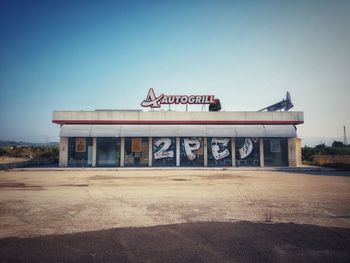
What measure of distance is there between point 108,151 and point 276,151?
67.2 feet

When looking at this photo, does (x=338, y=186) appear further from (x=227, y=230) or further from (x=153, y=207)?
(x=153, y=207)

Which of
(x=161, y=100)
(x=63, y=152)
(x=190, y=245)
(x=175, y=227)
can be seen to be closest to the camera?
(x=190, y=245)

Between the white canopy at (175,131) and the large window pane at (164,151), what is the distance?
1186 millimetres

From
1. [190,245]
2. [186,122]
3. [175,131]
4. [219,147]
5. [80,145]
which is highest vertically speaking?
[186,122]

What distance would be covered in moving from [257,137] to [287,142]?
3762mm

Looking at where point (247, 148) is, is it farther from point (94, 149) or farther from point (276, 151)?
point (94, 149)

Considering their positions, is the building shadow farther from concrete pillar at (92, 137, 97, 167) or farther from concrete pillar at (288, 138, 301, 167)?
concrete pillar at (288, 138, 301, 167)

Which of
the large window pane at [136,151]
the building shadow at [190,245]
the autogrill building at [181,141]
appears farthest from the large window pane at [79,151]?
the building shadow at [190,245]

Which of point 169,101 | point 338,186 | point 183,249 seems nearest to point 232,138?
point 169,101

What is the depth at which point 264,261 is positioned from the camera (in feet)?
16.4

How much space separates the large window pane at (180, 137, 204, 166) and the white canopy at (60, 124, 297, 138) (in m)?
1.16

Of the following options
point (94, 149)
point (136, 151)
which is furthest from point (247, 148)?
point (94, 149)

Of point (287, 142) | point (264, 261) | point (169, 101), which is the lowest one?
point (264, 261)

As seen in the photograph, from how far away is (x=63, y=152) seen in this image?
2636cm
